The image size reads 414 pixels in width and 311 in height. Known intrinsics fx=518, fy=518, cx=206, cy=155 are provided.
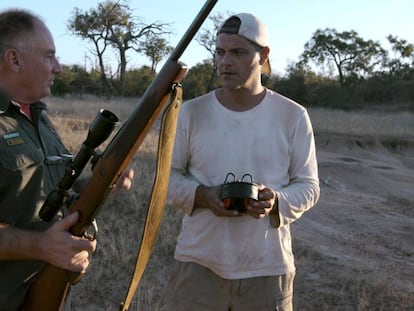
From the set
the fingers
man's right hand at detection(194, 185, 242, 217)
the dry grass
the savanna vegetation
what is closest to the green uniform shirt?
the fingers

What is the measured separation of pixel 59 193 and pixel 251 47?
1.29m

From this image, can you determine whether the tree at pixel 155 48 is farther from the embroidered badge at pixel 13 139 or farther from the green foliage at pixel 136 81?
the embroidered badge at pixel 13 139

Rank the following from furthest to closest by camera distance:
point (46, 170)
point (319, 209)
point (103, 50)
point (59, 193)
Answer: point (103, 50) → point (319, 209) → point (46, 170) → point (59, 193)

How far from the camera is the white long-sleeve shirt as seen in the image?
256cm

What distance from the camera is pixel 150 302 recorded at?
431 cm

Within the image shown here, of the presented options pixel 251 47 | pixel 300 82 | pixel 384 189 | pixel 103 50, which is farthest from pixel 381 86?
pixel 251 47

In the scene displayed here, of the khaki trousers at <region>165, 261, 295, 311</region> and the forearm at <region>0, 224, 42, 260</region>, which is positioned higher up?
the forearm at <region>0, 224, 42, 260</region>

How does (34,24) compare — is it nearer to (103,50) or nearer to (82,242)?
Result: (82,242)

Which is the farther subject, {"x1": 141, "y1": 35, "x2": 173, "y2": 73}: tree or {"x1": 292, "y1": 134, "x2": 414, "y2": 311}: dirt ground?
{"x1": 141, "y1": 35, "x2": 173, "y2": 73}: tree

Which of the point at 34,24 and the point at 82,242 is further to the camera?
the point at 34,24

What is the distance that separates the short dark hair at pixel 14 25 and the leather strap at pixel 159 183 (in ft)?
2.15

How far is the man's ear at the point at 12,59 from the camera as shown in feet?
6.62

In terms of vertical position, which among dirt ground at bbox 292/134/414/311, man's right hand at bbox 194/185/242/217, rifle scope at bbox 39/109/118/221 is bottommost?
dirt ground at bbox 292/134/414/311

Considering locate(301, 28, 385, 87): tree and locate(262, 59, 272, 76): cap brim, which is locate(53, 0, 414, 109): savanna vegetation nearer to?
locate(301, 28, 385, 87): tree
